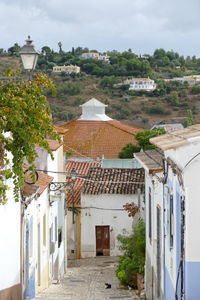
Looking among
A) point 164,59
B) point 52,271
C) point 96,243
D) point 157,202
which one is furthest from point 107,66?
point 157,202

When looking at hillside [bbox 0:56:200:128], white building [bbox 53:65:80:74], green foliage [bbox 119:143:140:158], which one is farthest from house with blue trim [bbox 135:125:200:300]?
white building [bbox 53:65:80:74]

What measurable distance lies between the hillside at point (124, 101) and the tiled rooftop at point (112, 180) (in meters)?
45.9

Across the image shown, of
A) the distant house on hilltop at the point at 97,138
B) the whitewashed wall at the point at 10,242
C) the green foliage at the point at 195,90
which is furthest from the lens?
the green foliage at the point at 195,90

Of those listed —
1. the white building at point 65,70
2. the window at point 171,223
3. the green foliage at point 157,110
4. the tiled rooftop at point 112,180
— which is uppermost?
the white building at point 65,70

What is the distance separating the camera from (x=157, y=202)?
59.1ft

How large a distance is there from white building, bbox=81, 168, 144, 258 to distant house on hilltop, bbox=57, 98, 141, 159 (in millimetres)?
13240

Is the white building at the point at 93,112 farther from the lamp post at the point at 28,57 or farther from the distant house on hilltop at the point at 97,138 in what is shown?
the lamp post at the point at 28,57

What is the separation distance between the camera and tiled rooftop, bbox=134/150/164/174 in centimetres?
1811

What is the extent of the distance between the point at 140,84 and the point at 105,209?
68191 millimetres

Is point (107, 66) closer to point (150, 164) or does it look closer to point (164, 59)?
point (164, 59)

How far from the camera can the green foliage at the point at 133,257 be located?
77.4ft

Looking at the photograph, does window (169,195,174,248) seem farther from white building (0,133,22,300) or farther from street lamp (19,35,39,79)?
street lamp (19,35,39,79)

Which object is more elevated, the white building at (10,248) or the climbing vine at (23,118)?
the climbing vine at (23,118)

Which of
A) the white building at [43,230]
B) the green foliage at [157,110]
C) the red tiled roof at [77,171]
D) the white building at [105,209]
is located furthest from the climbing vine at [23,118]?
the green foliage at [157,110]
